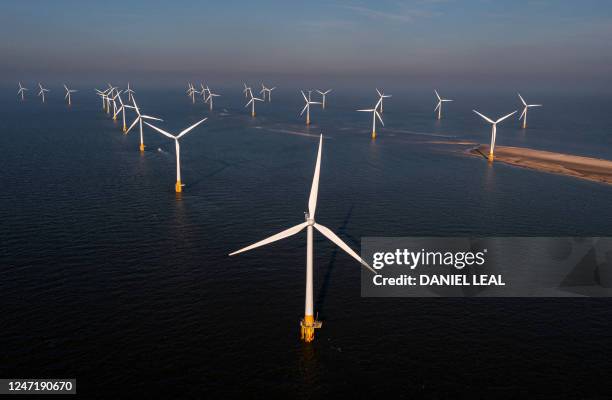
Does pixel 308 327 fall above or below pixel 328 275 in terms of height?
above

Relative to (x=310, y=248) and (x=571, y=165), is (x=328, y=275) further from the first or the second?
(x=571, y=165)

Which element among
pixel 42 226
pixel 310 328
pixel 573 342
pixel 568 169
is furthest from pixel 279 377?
pixel 568 169

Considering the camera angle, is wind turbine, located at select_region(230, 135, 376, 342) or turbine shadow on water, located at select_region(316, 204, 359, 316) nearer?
wind turbine, located at select_region(230, 135, 376, 342)

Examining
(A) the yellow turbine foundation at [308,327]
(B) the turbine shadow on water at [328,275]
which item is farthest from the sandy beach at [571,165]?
(A) the yellow turbine foundation at [308,327]

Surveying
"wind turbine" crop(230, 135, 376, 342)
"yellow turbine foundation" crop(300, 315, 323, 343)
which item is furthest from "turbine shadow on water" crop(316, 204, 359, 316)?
"wind turbine" crop(230, 135, 376, 342)

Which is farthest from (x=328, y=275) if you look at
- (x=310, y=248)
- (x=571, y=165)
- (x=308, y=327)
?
(x=571, y=165)

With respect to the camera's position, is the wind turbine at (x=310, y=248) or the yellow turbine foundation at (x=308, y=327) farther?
the yellow turbine foundation at (x=308, y=327)

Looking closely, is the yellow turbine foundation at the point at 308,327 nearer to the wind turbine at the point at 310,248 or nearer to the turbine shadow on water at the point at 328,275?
the wind turbine at the point at 310,248

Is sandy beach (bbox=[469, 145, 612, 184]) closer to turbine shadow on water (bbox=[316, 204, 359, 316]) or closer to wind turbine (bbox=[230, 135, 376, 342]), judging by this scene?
turbine shadow on water (bbox=[316, 204, 359, 316])
